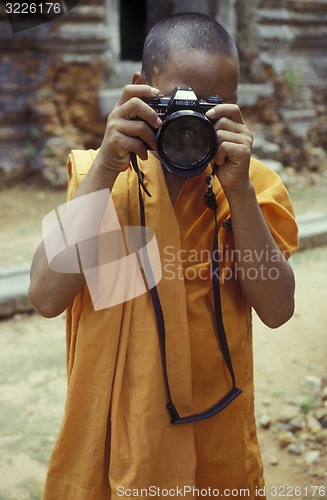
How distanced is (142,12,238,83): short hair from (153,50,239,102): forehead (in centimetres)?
2

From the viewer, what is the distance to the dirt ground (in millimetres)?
2008

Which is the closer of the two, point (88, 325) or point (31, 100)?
point (88, 325)

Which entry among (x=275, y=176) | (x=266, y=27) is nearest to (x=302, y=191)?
(x=266, y=27)

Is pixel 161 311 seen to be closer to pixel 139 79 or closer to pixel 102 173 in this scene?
pixel 102 173

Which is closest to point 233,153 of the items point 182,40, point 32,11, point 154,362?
point 182,40

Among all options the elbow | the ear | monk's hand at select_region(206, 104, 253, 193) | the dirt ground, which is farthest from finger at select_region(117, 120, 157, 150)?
Answer: the dirt ground

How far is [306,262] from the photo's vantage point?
4.23 m

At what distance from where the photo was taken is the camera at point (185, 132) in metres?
1.00

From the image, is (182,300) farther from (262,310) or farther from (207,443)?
(207,443)

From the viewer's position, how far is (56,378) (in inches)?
104

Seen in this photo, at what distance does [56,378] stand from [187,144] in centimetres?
191

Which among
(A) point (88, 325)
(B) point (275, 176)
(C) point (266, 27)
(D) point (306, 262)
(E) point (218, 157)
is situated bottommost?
(D) point (306, 262)

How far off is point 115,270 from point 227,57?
50cm

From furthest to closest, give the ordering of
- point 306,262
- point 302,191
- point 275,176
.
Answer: point 302,191 → point 306,262 → point 275,176
